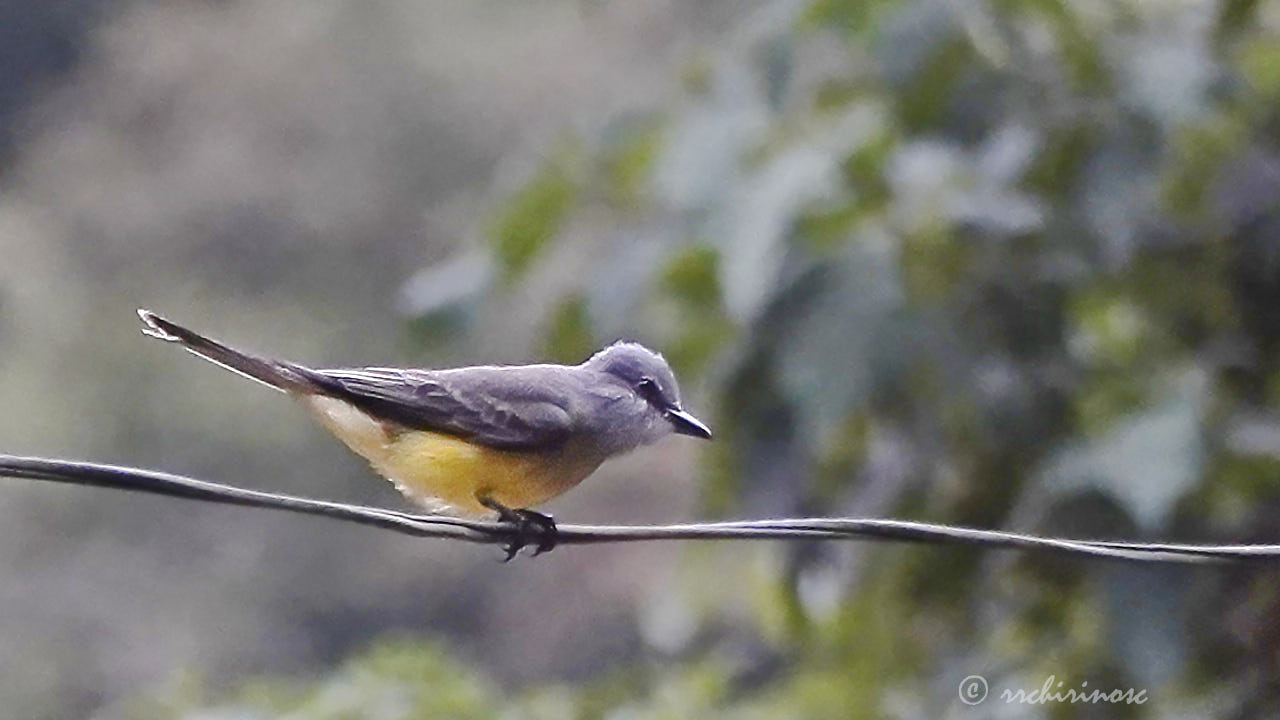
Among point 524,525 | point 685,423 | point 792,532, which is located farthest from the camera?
point 685,423

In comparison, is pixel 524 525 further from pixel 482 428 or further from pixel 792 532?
pixel 792 532

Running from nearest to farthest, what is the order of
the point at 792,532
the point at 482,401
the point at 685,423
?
the point at 792,532 → the point at 482,401 → the point at 685,423

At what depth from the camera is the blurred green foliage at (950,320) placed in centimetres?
352

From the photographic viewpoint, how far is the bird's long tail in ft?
9.84

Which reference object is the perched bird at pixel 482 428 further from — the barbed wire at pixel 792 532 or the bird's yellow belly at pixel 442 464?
the barbed wire at pixel 792 532

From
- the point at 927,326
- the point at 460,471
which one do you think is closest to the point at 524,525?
the point at 460,471

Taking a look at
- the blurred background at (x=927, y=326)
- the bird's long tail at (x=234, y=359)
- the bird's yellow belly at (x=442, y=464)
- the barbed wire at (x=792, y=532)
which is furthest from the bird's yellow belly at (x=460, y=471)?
the barbed wire at (x=792, y=532)

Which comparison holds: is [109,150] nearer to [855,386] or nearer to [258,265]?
[258,265]

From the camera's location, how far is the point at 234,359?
3215 millimetres

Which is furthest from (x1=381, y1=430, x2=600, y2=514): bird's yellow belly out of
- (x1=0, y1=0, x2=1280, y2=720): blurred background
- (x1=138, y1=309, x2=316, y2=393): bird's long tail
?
(x1=138, y1=309, x2=316, y2=393): bird's long tail

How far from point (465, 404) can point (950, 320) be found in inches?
36.7

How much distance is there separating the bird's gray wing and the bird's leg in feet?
0.39

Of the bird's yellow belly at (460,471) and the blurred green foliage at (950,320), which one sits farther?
the bird's yellow belly at (460,471)

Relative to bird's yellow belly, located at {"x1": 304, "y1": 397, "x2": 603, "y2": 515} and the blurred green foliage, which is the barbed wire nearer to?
the blurred green foliage
